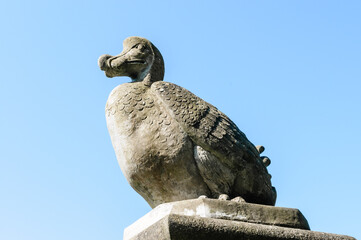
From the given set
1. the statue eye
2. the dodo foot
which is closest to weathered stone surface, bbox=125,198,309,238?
the dodo foot

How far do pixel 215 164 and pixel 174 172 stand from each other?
1.23 ft

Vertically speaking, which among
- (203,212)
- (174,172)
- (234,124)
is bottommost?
(203,212)

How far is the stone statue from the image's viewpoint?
14.9 ft

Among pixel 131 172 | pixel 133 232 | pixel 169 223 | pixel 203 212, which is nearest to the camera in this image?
pixel 169 223

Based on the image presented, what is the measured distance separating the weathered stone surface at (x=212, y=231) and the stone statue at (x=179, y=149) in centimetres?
49

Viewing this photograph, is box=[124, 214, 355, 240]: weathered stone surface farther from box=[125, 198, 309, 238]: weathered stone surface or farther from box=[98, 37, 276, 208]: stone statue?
box=[98, 37, 276, 208]: stone statue

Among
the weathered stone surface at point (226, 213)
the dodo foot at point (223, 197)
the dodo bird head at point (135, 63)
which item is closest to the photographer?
the weathered stone surface at point (226, 213)

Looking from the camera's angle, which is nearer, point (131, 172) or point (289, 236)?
point (289, 236)

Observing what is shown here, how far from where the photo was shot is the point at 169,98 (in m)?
4.72

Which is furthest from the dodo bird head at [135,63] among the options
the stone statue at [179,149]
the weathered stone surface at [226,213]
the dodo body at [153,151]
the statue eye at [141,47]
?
the weathered stone surface at [226,213]

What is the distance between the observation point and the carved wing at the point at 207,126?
4.54 metres

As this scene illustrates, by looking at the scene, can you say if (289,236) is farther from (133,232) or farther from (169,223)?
(133,232)

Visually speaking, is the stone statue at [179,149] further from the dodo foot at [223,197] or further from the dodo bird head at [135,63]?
the dodo bird head at [135,63]

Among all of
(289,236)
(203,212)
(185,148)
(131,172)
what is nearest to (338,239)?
(289,236)
